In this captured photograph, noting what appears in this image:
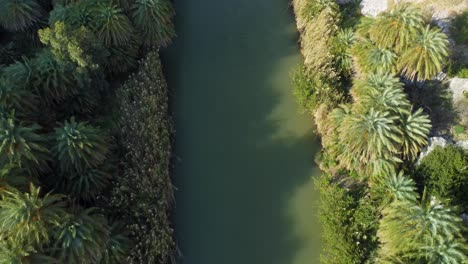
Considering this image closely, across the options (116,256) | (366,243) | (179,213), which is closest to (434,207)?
(366,243)

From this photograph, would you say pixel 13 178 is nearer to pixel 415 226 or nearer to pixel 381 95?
pixel 415 226

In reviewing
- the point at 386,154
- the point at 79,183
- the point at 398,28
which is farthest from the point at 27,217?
the point at 398,28

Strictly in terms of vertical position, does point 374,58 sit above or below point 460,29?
below

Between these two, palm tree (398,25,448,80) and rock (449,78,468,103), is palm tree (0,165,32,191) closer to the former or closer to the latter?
palm tree (398,25,448,80)

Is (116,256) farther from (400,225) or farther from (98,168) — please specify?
(400,225)

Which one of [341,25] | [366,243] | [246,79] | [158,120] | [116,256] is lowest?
[116,256]

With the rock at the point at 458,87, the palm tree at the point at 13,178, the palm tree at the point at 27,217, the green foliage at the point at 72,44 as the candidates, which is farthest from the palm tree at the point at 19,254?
the rock at the point at 458,87

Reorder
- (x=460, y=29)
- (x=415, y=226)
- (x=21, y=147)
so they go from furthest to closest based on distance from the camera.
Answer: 1. (x=460, y=29)
2. (x=21, y=147)
3. (x=415, y=226)
